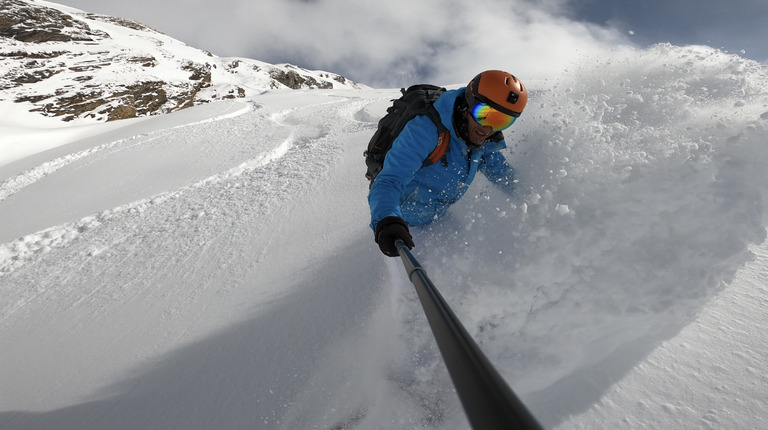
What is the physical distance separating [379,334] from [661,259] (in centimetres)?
186

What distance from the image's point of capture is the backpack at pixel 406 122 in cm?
259

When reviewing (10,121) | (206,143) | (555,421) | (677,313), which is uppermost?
(677,313)

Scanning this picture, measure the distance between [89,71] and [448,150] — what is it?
131ft

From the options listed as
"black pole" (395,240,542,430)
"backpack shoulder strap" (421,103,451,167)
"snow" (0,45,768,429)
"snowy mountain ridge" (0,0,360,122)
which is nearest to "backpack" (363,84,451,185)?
"backpack shoulder strap" (421,103,451,167)

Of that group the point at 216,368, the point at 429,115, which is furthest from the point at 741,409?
the point at 216,368

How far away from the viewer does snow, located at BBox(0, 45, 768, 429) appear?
71.9 inches

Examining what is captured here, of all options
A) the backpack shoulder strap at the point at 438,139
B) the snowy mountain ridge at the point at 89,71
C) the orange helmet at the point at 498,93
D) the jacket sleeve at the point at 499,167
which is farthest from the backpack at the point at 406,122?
the snowy mountain ridge at the point at 89,71

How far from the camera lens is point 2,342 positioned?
3.12 m

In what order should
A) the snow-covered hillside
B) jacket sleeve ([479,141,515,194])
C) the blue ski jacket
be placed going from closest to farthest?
the snow-covered hillside, the blue ski jacket, jacket sleeve ([479,141,515,194])

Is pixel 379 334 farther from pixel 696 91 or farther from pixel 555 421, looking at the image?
pixel 696 91

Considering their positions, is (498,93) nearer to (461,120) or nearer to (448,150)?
(461,120)

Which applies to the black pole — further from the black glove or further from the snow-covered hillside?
the snow-covered hillside

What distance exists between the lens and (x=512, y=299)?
235 cm

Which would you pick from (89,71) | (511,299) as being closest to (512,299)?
(511,299)
